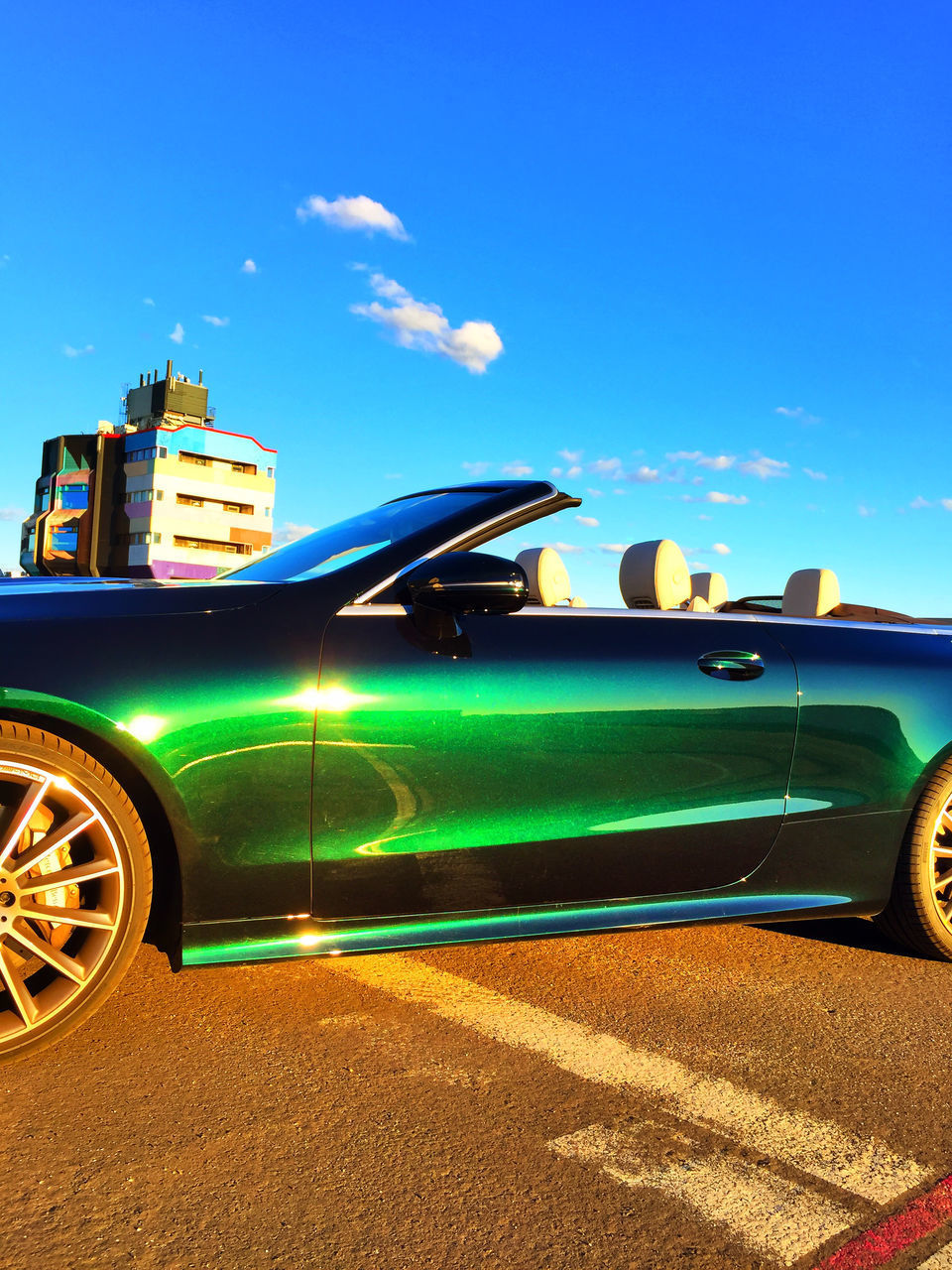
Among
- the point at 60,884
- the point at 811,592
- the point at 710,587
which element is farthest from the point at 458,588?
the point at 710,587

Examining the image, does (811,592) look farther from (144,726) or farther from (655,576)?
(144,726)

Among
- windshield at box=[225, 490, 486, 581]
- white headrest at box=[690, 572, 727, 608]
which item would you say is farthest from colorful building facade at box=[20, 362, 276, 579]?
windshield at box=[225, 490, 486, 581]

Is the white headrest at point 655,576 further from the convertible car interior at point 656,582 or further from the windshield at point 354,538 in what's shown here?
the windshield at point 354,538

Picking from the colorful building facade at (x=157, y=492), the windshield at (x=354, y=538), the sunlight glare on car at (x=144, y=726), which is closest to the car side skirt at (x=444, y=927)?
the sunlight glare on car at (x=144, y=726)

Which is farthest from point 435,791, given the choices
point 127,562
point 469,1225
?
point 127,562

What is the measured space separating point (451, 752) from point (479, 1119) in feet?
2.84

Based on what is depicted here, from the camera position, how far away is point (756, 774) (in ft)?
9.98

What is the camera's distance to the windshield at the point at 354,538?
9.77ft

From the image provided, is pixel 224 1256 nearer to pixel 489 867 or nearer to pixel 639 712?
pixel 489 867

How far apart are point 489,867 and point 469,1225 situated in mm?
951

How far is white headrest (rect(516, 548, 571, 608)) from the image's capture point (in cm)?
398

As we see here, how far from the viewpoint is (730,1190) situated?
6.66ft

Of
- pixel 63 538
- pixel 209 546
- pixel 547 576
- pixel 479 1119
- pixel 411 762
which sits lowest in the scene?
pixel 479 1119

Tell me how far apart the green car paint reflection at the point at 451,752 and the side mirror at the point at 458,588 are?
0.19 ft
